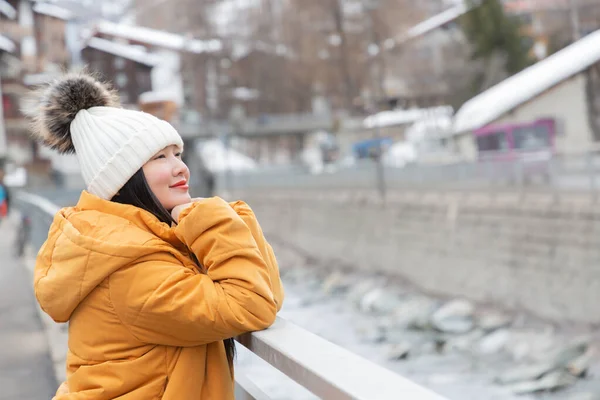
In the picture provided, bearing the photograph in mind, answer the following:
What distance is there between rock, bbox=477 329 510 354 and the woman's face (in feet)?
50.8

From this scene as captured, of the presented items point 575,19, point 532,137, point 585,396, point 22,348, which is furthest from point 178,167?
point 575,19

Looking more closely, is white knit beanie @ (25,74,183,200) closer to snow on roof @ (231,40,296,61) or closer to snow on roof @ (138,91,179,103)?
snow on roof @ (138,91,179,103)

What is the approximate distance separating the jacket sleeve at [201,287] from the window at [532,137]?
88.1 feet

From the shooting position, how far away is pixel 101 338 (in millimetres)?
2275

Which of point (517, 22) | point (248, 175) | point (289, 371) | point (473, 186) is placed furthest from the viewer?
point (517, 22)

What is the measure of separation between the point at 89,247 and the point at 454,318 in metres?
18.1

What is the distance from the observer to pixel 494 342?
1758 centimetres

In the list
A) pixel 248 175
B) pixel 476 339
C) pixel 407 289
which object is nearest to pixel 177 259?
pixel 476 339

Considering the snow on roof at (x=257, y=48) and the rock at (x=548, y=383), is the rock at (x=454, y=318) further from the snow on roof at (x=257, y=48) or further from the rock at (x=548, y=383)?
the snow on roof at (x=257, y=48)

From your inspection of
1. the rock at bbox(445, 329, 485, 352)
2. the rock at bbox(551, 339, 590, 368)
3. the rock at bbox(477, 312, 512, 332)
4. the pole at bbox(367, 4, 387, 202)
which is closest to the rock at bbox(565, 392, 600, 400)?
the rock at bbox(551, 339, 590, 368)

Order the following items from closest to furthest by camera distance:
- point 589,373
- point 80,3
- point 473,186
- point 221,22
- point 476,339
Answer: point 589,373
point 476,339
point 473,186
point 80,3
point 221,22

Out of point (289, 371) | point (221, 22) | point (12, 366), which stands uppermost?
point (221, 22)

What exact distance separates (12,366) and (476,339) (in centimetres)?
1336

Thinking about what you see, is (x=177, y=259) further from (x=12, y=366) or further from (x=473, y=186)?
(x=473, y=186)
